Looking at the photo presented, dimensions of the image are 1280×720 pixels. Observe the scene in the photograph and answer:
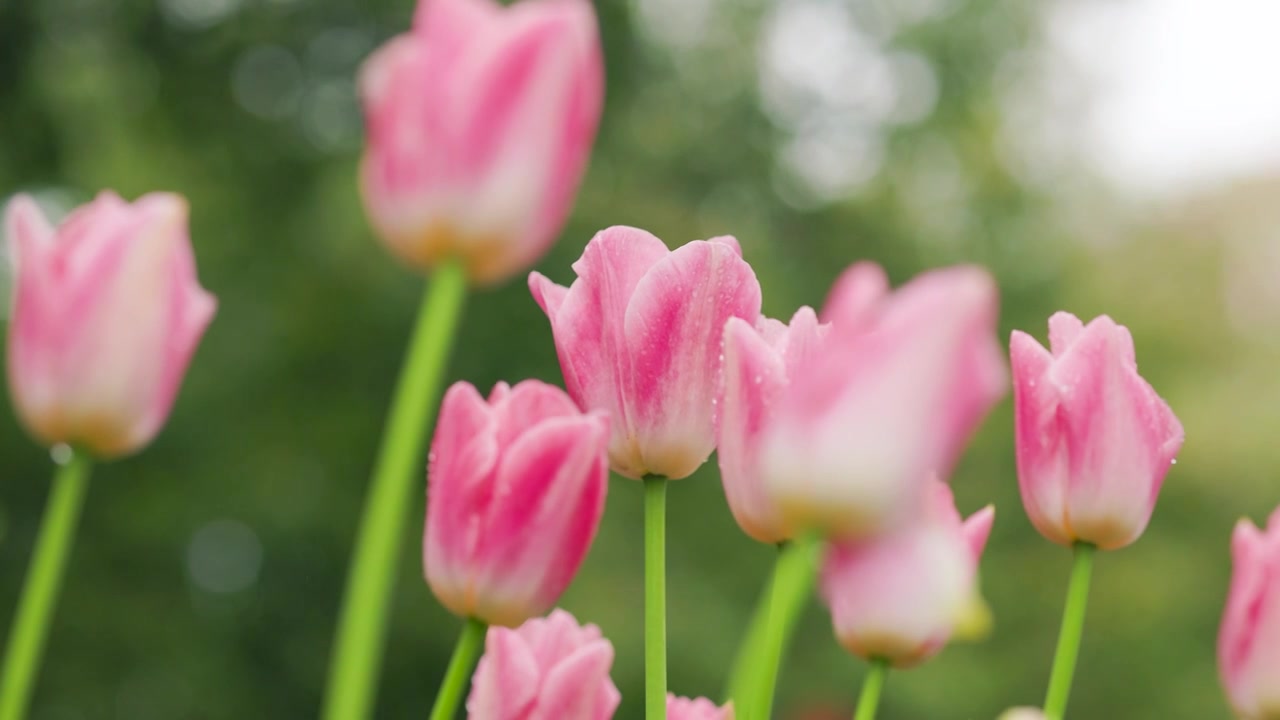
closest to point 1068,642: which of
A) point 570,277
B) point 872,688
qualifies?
point 872,688

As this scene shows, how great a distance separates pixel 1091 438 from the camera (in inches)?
15.6

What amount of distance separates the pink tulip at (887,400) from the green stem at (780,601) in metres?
0.01

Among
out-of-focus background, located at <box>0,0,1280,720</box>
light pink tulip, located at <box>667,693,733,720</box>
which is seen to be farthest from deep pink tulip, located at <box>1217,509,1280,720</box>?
out-of-focus background, located at <box>0,0,1280,720</box>

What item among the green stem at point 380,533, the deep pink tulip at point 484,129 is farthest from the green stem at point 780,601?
the deep pink tulip at point 484,129

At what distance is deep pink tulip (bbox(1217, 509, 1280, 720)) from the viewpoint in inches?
16.8

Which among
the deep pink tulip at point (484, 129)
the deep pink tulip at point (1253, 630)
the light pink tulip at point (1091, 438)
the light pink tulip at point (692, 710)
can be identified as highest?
the deep pink tulip at point (484, 129)

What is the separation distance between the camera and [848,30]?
A: 7.53 metres

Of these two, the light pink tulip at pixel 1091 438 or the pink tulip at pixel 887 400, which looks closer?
the pink tulip at pixel 887 400

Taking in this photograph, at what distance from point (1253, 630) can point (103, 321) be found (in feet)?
1.30

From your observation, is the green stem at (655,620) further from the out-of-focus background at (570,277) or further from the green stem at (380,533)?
the out-of-focus background at (570,277)

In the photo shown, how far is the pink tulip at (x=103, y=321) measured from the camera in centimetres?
51

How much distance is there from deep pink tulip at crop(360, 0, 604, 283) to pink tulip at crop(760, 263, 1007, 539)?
0.89ft

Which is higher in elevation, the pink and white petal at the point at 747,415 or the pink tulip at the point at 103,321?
the pink tulip at the point at 103,321

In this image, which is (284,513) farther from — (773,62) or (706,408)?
(706,408)
